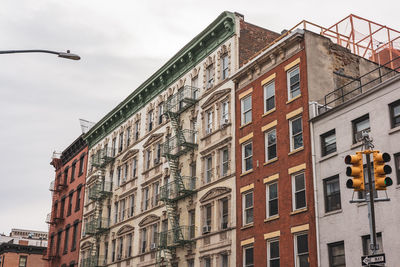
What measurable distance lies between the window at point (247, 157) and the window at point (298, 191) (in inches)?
164

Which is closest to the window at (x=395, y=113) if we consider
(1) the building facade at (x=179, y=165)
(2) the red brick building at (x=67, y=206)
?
(1) the building facade at (x=179, y=165)

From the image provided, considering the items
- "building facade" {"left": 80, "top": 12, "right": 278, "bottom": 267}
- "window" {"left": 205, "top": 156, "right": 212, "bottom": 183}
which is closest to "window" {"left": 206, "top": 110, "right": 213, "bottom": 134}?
"building facade" {"left": 80, "top": 12, "right": 278, "bottom": 267}

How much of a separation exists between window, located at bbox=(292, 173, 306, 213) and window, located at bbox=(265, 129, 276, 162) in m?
2.50

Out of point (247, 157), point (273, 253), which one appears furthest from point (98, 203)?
point (273, 253)

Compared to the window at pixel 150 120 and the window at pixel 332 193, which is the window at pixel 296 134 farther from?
the window at pixel 150 120

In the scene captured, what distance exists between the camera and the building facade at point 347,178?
2477 cm

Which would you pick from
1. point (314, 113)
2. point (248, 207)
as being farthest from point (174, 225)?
point (314, 113)

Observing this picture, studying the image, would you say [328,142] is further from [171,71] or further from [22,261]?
[22,261]

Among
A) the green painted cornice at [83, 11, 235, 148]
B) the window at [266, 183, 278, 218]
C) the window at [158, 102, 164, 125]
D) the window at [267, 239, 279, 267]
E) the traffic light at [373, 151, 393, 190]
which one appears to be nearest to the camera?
the traffic light at [373, 151, 393, 190]

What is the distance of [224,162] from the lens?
121 ft

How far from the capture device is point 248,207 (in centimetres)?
3344

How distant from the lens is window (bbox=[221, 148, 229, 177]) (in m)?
36.4

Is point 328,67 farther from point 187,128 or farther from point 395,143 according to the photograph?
point 187,128

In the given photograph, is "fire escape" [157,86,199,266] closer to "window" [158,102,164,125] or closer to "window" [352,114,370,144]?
"window" [158,102,164,125]
